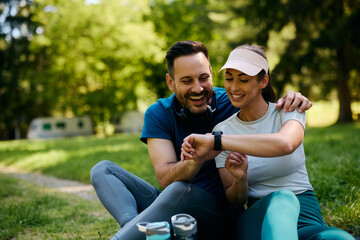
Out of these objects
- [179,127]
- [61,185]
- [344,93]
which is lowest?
[61,185]

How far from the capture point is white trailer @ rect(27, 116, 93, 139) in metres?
28.3

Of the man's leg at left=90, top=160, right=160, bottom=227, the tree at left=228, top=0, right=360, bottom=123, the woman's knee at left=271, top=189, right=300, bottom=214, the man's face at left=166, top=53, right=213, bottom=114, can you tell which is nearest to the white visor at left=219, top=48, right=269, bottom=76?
the man's face at left=166, top=53, right=213, bottom=114

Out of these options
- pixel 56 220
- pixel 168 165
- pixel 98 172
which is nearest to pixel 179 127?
pixel 168 165

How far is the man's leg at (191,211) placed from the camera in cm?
227

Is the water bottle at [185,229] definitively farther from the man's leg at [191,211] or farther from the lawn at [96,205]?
the lawn at [96,205]

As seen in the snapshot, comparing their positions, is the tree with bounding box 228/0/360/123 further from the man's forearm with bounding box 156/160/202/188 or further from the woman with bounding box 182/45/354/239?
the man's forearm with bounding box 156/160/202/188

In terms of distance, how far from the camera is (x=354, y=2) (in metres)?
16.2

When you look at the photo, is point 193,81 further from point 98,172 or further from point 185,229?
point 185,229

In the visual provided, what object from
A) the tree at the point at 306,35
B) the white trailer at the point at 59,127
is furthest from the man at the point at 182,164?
the white trailer at the point at 59,127

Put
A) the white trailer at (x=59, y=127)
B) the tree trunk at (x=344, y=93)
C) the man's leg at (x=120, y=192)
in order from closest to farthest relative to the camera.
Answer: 1. the man's leg at (x=120, y=192)
2. the tree trunk at (x=344, y=93)
3. the white trailer at (x=59, y=127)

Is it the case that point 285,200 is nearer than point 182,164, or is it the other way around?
point 285,200

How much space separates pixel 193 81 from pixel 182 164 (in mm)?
742

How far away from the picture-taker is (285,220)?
1971mm

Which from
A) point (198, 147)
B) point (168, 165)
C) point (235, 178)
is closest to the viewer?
point (198, 147)
